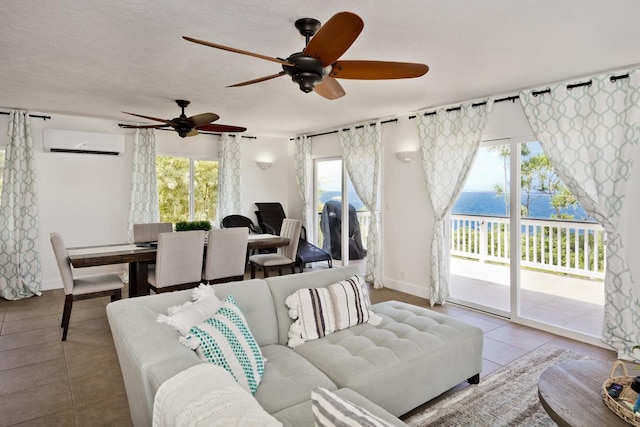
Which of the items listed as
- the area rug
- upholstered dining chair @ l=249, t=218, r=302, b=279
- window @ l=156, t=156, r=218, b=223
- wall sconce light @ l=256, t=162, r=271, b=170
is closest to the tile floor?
the area rug

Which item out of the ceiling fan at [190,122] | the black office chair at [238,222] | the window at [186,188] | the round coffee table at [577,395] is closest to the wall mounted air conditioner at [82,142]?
the window at [186,188]

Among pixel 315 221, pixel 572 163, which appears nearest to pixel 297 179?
pixel 315 221

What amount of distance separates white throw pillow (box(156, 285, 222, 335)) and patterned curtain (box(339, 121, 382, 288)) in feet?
11.7

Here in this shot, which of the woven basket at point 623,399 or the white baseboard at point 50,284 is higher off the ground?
the woven basket at point 623,399

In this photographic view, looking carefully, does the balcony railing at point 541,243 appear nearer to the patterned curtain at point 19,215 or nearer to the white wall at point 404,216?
the white wall at point 404,216

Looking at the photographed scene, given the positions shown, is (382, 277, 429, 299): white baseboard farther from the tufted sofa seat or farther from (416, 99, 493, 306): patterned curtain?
the tufted sofa seat

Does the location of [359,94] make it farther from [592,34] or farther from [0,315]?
[0,315]

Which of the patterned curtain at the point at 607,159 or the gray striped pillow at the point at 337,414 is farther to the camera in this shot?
the patterned curtain at the point at 607,159

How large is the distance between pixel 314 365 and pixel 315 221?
4813 mm

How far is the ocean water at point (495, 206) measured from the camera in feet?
13.2

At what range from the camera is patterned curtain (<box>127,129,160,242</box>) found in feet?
18.4

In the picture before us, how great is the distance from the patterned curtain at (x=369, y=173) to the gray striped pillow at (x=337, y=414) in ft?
14.7

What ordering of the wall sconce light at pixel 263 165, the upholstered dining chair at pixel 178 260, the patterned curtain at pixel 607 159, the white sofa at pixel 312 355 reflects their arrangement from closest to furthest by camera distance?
the white sofa at pixel 312 355 → the patterned curtain at pixel 607 159 → the upholstered dining chair at pixel 178 260 → the wall sconce light at pixel 263 165

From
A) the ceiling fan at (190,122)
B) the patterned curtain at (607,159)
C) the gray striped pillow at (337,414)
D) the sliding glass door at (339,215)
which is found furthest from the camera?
the sliding glass door at (339,215)
